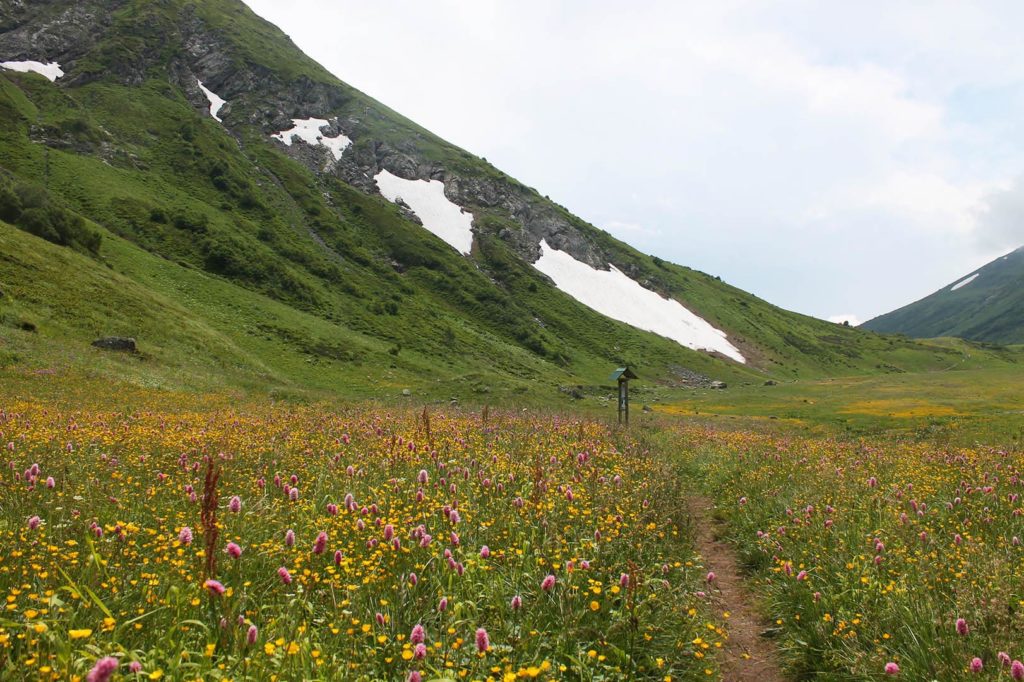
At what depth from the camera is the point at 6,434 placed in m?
9.34

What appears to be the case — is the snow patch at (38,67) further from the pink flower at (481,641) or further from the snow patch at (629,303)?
the pink flower at (481,641)

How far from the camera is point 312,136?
119 meters

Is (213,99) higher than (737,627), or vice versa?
(213,99)

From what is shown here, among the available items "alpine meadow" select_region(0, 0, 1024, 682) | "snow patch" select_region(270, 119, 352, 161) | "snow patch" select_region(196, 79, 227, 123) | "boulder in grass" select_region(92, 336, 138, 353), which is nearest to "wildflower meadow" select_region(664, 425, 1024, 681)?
"alpine meadow" select_region(0, 0, 1024, 682)

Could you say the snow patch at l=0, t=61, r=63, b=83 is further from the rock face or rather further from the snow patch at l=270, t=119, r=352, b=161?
the snow patch at l=270, t=119, r=352, b=161

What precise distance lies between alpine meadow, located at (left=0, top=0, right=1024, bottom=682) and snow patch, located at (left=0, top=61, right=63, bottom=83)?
29376 mm

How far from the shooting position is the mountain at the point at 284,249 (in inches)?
1543

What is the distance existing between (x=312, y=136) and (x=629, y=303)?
7986cm

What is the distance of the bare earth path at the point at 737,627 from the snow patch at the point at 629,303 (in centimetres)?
9625

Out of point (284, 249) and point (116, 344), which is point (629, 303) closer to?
point (284, 249)

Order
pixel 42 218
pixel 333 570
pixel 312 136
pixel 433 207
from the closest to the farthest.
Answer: pixel 333 570 → pixel 42 218 → pixel 433 207 → pixel 312 136

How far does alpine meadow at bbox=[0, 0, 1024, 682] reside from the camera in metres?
4.38

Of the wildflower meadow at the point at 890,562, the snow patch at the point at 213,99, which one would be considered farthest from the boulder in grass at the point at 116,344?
the snow patch at the point at 213,99

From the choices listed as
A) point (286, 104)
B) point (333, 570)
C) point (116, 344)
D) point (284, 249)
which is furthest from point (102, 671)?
point (286, 104)
